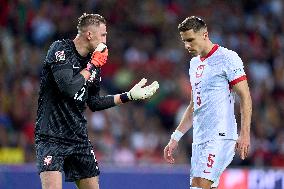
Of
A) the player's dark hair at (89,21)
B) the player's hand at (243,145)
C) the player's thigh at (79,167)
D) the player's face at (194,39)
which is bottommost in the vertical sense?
the player's thigh at (79,167)

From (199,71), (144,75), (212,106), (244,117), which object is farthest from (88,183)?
(144,75)

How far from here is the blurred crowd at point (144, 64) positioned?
46.8ft

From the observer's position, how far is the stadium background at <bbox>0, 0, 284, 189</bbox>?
39.3 feet

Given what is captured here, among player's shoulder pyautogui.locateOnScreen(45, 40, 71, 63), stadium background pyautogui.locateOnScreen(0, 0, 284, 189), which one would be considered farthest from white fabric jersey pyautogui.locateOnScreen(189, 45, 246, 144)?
stadium background pyautogui.locateOnScreen(0, 0, 284, 189)

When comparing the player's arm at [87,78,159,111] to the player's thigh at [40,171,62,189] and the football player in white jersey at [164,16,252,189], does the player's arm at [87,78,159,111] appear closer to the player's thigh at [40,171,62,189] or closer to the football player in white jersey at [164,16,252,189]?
the football player in white jersey at [164,16,252,189]

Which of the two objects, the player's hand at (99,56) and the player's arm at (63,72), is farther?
the player's hand at (99,56)

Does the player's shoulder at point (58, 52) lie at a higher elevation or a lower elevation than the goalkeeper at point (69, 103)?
higher

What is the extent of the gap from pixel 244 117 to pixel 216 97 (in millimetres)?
412

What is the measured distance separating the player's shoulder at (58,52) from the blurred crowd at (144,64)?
18.3 ft

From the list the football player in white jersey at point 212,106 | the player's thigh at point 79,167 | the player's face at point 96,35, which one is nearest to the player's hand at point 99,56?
the player's face at point 96,35

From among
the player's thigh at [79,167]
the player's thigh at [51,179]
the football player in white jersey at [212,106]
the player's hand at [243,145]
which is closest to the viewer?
the player's hand at [243,145]

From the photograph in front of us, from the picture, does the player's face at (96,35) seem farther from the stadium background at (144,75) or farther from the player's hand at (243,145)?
the stadium background at (144,75)

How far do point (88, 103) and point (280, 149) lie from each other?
7.25m

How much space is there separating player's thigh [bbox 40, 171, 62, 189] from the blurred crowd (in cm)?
561
